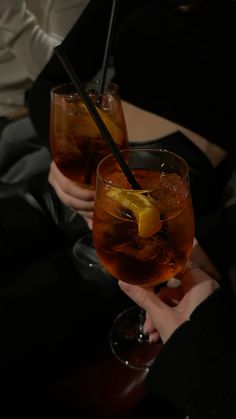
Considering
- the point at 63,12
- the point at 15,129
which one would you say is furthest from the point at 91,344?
the point at 63,12

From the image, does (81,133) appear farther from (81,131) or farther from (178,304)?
(178,304)

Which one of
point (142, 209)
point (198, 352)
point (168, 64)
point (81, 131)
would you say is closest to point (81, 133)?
point (81, 131)

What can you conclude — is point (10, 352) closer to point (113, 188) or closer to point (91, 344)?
point (91, 344)

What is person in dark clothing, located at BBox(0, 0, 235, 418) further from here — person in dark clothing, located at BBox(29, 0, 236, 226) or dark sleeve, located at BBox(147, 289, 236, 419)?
dark sleeve, located at BBox(147, 289, 236, 419)

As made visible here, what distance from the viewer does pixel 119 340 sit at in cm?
99

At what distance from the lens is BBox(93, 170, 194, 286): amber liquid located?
0.60m

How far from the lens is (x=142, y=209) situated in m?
0.57

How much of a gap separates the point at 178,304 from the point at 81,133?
0.34 metres

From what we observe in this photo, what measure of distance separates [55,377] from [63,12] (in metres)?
1.21

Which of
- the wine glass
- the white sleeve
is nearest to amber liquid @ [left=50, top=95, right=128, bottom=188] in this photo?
the wine glass

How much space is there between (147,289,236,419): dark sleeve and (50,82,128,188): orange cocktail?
319 mm

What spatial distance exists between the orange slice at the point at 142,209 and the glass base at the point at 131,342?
41cm

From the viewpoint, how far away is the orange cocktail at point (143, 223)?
0.59 m

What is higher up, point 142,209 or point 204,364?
point 142,209
